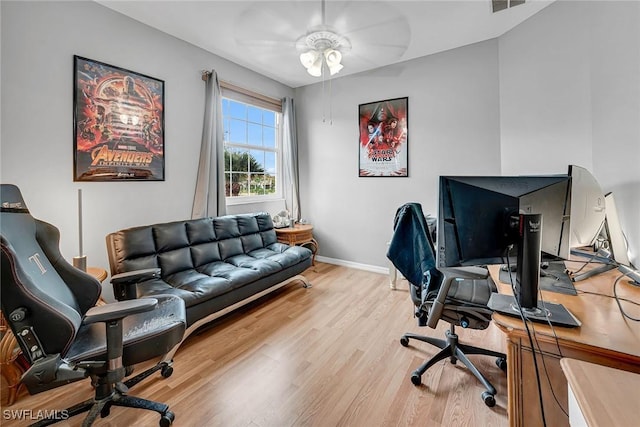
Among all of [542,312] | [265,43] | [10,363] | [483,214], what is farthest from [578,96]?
[10,363]

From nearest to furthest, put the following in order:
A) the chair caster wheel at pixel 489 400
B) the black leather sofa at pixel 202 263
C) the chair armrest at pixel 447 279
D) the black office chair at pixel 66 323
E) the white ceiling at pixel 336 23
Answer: the black office chair at pixel 66 323, the chair armrest at pixel 447 279, the chair caster wheel at pixel 489 400, the black leather sofa at pixel 202 263, the white ceiling at pixel 336 23

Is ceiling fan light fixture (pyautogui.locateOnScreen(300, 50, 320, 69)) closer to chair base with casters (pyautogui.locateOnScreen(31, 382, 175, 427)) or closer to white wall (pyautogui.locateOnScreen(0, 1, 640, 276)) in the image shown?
white wall (pyautogui.locateOnScreen(0, 1, 640, 276))

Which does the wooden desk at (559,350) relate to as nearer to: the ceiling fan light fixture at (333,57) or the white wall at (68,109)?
the ceiling fan light fixture at (333,57)

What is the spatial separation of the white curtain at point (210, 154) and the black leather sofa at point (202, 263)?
8.9 inches

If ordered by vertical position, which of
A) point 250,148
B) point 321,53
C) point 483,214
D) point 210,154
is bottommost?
point 483,214

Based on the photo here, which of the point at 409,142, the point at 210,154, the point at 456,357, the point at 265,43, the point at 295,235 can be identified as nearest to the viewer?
the point at 456,357

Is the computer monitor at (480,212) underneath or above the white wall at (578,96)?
underneath

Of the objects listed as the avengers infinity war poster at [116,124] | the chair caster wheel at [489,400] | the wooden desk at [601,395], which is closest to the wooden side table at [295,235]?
the avengers infinity war poster at [116,124]

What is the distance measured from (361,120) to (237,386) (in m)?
3.29

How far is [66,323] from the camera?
1157mm

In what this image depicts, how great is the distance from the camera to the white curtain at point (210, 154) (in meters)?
3.04

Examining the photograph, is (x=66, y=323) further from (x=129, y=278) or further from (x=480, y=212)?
(x=480, y=212)

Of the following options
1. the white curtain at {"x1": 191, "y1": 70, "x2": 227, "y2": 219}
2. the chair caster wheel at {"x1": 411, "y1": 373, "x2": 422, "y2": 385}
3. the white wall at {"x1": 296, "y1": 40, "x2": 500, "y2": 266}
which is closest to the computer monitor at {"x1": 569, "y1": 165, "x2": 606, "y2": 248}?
the chair caster wheel at {"x1": 411, "y1": 373, "x2": 422, "y2": 385}

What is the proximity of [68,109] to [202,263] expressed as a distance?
1.63 metres
